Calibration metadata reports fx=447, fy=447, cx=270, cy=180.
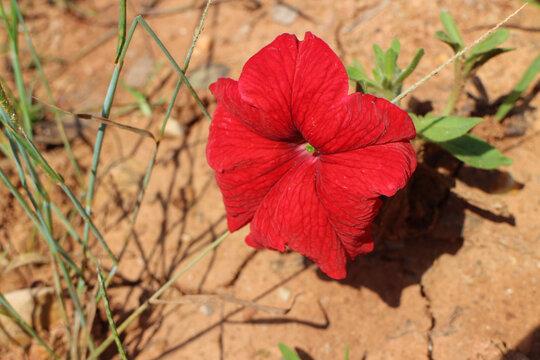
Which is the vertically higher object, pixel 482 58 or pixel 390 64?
pixel 390 64

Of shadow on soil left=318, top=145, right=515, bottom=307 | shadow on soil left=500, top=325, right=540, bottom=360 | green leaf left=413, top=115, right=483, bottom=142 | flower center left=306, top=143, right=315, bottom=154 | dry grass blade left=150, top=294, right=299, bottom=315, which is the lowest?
shadow on soil left=500, top=325, right=540, bottom=360

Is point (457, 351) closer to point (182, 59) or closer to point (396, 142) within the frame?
point (396, 142)

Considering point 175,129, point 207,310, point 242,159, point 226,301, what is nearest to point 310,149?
point 242,159

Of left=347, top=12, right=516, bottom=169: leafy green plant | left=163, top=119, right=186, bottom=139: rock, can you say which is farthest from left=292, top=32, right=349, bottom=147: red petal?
left=163, top=119, right=186, bottom=139: rock

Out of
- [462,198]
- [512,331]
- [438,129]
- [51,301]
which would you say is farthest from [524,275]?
[51,301]

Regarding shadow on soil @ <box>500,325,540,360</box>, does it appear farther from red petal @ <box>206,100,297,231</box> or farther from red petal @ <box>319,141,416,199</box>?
red petal @ <box>206,100,297,231</box>

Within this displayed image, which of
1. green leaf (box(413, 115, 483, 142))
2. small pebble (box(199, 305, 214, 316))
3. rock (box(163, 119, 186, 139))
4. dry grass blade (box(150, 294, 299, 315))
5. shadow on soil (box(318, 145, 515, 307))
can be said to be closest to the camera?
green leaf (box(413, 115, 483, 142))

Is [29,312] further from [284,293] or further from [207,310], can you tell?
[284,293]
